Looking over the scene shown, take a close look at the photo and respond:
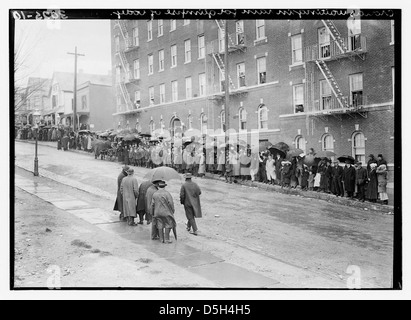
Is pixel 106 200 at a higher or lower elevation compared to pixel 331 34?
lower

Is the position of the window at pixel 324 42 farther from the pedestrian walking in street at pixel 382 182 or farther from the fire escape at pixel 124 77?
the fire escape at pixel 124 77

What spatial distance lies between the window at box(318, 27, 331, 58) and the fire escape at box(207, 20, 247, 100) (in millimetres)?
1735

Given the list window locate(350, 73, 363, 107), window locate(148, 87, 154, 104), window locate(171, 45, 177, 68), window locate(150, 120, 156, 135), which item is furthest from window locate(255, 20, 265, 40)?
window locate(150, 120, 156, 135)

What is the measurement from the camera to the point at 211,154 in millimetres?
10281

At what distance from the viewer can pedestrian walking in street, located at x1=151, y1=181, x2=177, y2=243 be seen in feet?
28.6

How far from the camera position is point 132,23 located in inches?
347

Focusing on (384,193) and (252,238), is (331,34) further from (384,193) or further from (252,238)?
(252,238)

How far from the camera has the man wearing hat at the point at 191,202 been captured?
29.7ft

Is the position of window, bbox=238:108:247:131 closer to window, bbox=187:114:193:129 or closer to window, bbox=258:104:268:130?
window, bbox=258:104:268:130

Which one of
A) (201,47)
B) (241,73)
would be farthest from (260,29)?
(241,73)

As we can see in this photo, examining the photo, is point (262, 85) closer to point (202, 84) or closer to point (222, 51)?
point (222, 51)
